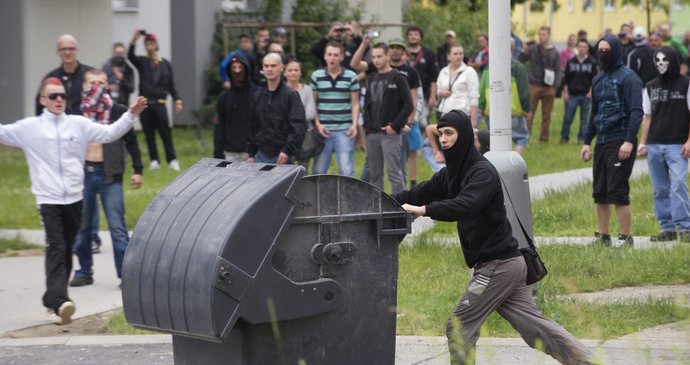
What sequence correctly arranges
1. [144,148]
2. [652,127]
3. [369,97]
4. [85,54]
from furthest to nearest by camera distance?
[85,54], [144,148], [369,97], [652,127]

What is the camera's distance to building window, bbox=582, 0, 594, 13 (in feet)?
212

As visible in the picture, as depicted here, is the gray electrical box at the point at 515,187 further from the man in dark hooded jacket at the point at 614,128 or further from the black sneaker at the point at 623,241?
the black sneaker at the point at 623,241

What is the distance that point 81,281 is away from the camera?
1060cm

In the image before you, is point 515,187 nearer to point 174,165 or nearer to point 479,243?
point 479,243

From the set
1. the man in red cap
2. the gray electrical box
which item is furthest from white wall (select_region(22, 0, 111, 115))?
the gray electrical box

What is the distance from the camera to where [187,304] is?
5.96 metres

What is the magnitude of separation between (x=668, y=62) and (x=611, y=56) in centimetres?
92

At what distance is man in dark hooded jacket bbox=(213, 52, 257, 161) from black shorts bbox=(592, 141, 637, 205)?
3180 mm

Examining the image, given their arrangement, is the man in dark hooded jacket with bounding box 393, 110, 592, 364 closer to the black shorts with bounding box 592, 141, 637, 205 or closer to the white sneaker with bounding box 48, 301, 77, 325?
Answer: the white sneaker with bounding box 48, 301, 77, 325

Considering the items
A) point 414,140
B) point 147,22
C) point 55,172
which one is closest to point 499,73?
point 55,172

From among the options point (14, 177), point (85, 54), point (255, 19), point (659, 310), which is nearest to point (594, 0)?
point (255, 19)

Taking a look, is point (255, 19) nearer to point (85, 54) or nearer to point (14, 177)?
point (85, 54)

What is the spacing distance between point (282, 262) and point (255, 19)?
76.3ft

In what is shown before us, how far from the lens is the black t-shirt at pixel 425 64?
18922mm
